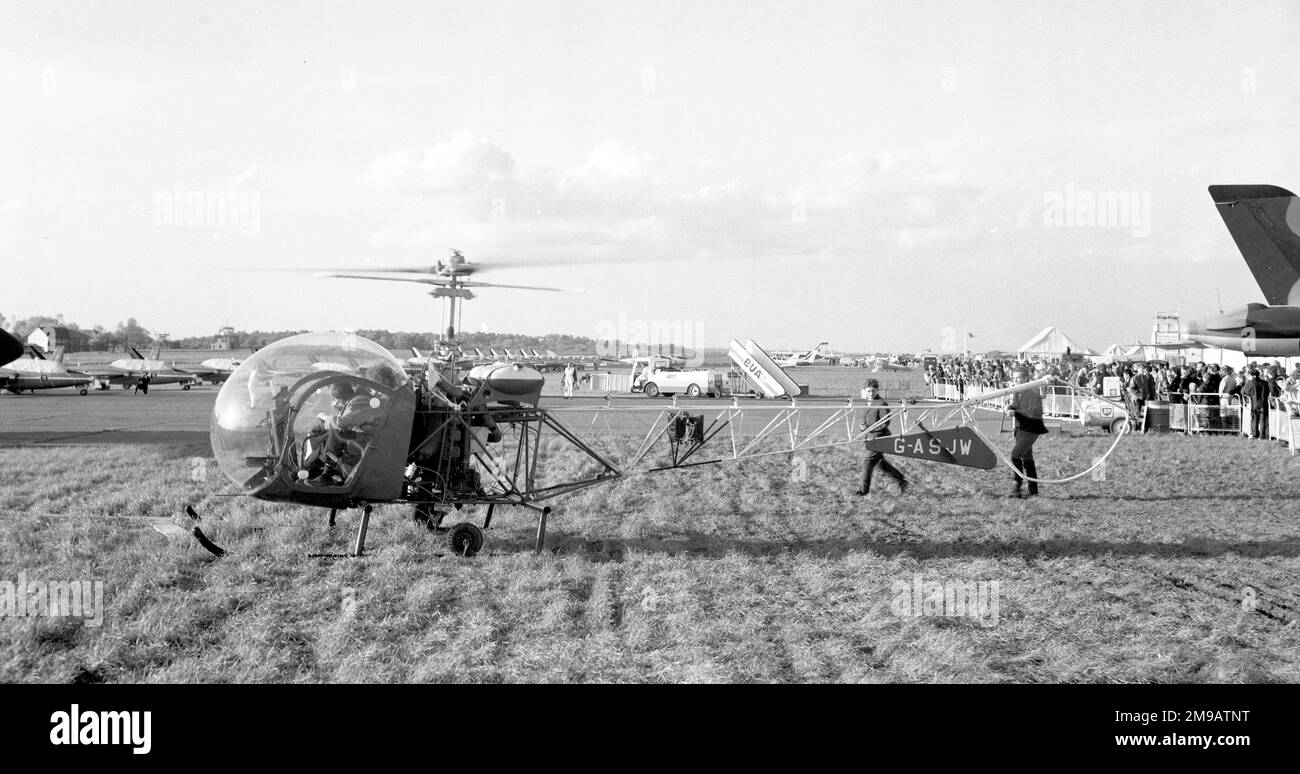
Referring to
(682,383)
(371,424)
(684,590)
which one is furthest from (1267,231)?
(682,383)

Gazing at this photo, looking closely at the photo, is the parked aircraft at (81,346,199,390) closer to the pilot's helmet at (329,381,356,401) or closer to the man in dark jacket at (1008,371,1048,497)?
the pilot's helmet at (329,381,356,401)

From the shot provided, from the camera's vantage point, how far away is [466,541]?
27.9 feet

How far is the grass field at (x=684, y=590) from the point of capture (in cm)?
557

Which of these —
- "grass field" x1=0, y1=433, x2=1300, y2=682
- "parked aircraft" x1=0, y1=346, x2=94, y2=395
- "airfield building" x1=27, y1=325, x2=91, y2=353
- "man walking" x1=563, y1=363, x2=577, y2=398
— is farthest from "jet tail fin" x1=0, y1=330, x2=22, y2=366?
"parked aircraft" x1=0, y1=346, x2=94, y2=395

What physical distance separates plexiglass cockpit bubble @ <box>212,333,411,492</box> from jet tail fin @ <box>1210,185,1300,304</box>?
37.1 feet

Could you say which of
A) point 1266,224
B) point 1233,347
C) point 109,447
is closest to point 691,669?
point 1233,347

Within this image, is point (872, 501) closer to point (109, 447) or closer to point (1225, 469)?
point (1225, 469)

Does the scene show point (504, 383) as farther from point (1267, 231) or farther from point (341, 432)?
point (1267, 231)

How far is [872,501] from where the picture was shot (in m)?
12.3

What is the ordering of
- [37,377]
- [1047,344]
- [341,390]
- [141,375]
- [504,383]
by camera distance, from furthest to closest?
[1047,344] < [141,375] < [37,377] < [504,383] < [341,390]

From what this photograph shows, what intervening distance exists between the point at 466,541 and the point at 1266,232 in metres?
11.0

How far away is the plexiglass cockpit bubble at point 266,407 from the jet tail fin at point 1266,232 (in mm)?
11313

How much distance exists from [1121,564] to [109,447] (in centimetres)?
1789
